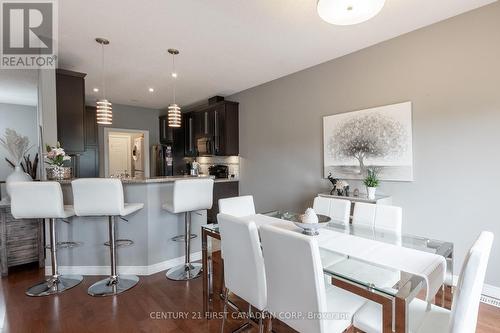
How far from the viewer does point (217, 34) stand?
2799mm

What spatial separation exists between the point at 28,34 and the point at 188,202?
2443 millimetres

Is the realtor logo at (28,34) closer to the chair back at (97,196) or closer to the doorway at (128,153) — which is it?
the chair back at (97,196)

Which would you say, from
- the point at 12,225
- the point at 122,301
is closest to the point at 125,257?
the point at 122,301

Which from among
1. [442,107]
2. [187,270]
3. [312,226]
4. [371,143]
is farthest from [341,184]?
[187,270]

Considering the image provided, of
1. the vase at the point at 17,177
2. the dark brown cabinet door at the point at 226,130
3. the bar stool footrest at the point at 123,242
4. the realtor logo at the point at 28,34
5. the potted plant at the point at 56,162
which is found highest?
the realtor logo at the point at 28,34

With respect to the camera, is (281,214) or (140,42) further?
(140,42)

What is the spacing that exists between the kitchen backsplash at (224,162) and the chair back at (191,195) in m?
2.36

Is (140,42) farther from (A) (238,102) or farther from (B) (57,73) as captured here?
(A) (238,102)

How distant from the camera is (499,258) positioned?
2.34m

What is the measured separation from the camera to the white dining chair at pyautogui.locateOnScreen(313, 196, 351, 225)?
7.85 feet

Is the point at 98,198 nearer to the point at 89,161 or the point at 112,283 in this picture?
the point at 112,283

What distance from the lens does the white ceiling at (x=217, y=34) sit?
232 centimetres

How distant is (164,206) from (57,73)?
228 centimetres

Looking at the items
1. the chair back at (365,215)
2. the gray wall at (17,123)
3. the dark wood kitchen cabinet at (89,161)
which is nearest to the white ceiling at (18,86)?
the gray wall at (17,123)
